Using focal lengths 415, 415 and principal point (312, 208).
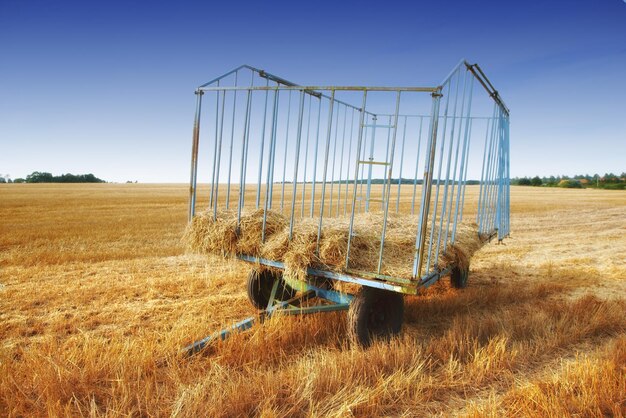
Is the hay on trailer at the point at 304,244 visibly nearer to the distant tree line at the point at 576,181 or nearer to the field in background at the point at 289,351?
the field in background at the point at 289,351

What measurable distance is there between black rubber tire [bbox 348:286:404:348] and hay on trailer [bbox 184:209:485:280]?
297 mm

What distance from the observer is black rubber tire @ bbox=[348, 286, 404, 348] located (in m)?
3.72

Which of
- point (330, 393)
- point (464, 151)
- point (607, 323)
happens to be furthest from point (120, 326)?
point (607, 323)

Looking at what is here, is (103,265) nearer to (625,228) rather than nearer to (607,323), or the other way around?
(607,323)

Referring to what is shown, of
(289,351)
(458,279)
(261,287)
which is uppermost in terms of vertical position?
(458,279)

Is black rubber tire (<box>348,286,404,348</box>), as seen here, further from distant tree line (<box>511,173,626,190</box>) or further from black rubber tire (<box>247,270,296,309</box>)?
distant tree line (<box>511,173,626,190</box>)

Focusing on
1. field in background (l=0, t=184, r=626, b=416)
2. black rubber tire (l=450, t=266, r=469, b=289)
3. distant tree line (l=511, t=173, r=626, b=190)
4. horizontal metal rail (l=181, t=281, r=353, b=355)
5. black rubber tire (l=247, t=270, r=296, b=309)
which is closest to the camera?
field in background (l=0, t=184, r=626, b=416)

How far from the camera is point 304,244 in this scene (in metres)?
3.83

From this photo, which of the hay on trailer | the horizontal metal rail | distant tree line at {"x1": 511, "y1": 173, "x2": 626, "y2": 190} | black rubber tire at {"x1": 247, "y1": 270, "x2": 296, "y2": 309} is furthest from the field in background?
distant tree line at {"x1": 511, "y1": 173, "x2": 626, "y2": 190}

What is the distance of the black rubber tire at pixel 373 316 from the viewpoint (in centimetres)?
372

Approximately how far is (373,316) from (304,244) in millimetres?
969

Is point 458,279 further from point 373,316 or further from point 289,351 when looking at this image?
point 289,351

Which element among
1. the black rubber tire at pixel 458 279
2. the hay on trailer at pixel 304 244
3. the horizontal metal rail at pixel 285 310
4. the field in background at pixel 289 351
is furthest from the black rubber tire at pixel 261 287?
the black rubber tire at pixel 458 279

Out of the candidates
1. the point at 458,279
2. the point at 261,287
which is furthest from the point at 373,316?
the point at 458,279
